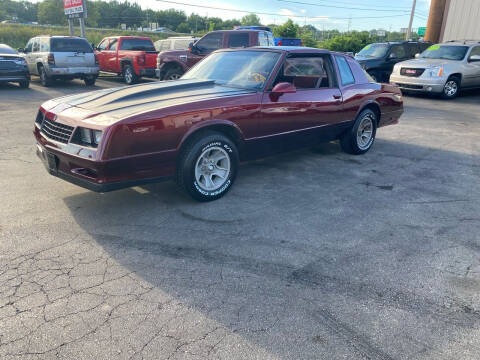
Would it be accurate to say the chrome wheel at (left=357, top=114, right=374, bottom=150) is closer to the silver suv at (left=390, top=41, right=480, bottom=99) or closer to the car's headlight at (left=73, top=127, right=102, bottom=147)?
the car's headlight at (left=73, top=127, right=102, bottom=147)

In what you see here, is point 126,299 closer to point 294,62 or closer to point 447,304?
point 447,304

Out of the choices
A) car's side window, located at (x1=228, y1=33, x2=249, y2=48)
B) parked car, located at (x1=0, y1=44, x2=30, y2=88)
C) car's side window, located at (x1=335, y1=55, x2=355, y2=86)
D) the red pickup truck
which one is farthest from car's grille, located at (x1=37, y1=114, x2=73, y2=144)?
the red pickup truck

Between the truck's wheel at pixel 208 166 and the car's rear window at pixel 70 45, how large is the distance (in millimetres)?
11768

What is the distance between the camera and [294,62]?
16.8 ft

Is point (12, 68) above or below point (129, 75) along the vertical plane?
above

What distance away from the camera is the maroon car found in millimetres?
3590

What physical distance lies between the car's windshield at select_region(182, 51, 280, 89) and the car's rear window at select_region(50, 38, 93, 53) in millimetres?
10155

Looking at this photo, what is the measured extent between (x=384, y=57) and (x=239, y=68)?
478 inches

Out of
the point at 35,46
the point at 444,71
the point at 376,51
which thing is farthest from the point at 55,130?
the point at 376,51

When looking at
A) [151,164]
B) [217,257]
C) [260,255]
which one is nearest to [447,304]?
[260,255]

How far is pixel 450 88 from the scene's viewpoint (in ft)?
42.6

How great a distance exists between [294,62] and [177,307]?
3.67 m

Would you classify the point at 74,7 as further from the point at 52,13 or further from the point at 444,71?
the point at 52,13

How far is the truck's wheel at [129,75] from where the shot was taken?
Result: 15.1 meters
